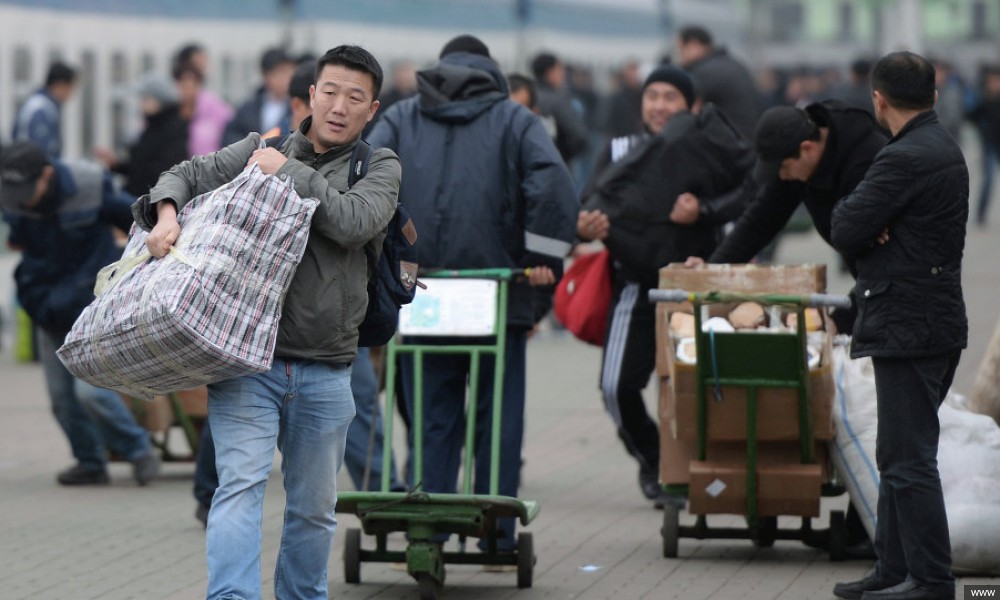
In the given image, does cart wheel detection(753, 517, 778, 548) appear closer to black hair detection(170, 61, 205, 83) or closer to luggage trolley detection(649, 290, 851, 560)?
luggage trolley detection(649, 290, 851, 560)

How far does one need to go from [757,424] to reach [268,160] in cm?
235

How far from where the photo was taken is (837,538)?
722 centimetres

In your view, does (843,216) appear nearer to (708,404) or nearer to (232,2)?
(708,404)

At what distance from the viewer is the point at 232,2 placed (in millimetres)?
22656

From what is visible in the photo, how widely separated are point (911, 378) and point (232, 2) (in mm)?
17486

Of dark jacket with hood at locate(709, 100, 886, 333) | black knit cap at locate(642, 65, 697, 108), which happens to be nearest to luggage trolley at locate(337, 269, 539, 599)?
dark jacket with hood at locate(709, 100, 886, 333)

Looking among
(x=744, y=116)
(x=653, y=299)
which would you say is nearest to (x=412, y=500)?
(x=653, y=299)

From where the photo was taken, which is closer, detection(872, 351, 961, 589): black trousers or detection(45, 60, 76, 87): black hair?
detection(872, 351, 961, 589): black trousers

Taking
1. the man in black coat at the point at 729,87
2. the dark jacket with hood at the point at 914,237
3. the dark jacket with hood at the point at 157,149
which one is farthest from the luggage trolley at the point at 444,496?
the dark jacket with hood at the point at 157,149

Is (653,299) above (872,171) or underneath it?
underneath

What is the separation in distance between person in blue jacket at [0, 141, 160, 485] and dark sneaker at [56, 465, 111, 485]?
0.23 m

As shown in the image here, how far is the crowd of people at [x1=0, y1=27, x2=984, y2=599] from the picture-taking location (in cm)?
536

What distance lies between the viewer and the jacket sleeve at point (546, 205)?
23.2 feet

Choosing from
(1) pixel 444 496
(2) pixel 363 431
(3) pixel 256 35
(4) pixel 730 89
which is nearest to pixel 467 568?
(1) pixel 444 496
